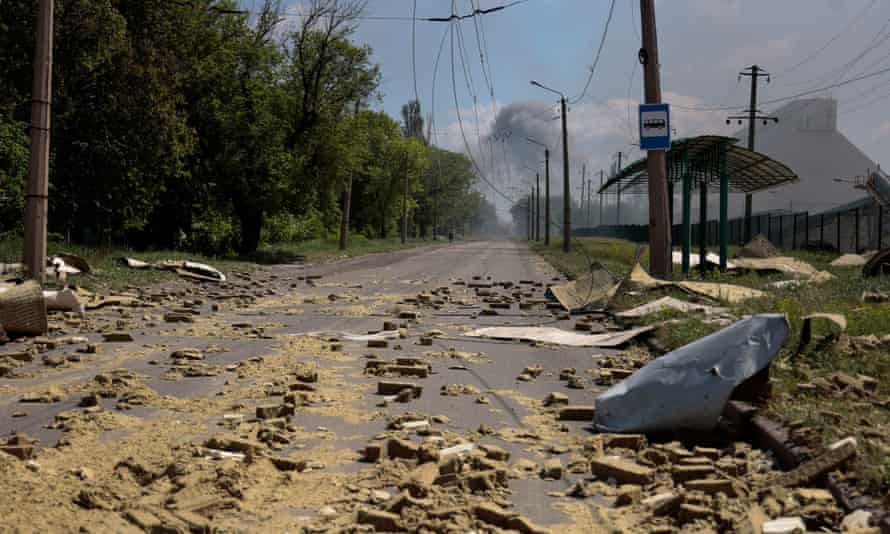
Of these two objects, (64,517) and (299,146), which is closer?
(64,517)

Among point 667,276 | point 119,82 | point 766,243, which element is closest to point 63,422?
point 667,276

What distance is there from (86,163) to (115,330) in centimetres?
1707

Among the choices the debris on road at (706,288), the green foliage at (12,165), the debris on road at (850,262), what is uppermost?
the green foliage at (12,165)

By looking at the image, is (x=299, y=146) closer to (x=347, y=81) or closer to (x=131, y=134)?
(x=347, y=81)

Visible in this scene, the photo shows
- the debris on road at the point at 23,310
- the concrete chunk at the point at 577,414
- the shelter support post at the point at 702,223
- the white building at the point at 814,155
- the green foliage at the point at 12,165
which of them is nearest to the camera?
the concrete chunk at the point at 577,414

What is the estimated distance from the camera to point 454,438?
590 centimetres

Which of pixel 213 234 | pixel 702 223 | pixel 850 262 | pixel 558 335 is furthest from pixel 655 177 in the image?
pixel 213 234

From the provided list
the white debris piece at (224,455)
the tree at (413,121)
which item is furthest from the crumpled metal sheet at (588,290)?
the tree at (413,121)

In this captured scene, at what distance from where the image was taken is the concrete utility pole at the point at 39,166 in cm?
1518

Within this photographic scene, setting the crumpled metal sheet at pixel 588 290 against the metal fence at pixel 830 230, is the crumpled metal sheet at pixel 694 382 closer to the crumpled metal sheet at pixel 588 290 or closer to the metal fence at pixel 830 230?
the crumpled metal sheet at pixel 588 290

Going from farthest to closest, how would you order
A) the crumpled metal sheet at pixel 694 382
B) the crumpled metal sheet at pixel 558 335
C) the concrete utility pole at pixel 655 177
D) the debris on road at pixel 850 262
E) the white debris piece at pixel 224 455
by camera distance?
the debris on road at pixel 850 262
the concrete utility pole at pixel 655 177
the crumpled metal sheet at pixel 558 335
the crumpled metal sheet at pixel 694 382
the white debris piece at pixel 224 455

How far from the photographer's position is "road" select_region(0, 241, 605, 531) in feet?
14.3

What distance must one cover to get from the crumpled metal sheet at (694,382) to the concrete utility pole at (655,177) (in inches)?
509

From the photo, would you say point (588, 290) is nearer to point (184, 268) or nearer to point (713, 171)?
point (713, 171)
